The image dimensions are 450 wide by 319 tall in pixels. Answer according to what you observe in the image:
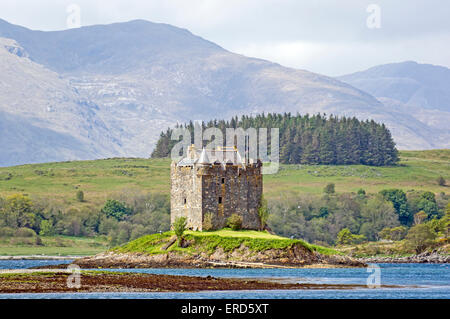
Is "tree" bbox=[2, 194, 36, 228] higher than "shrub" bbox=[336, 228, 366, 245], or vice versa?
"tree" bbox=[2, 194, 36, 228]

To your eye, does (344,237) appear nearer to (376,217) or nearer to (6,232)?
(376,217)

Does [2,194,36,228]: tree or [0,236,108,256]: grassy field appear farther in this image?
[2,194,36,228]: tree

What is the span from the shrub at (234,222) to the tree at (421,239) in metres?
40.2

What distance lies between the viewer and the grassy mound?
98750 millimetres

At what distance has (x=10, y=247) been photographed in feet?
510

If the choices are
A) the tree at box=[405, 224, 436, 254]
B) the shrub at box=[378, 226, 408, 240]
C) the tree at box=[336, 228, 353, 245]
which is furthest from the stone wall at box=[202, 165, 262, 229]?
the shrub at box=[378, 226, 408, 240]

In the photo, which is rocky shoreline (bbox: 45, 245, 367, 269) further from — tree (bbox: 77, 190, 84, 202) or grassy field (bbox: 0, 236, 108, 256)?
tree (bbox: 77, 190, 84, 202)

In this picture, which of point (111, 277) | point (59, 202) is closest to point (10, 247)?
point (59, 202)

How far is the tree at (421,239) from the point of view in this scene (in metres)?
137

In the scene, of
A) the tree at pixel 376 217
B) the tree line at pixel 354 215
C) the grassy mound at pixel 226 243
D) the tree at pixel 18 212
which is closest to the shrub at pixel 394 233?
the tree line at pixel 354 215

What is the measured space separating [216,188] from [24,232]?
68061mm

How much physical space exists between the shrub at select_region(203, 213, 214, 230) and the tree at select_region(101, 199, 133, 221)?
7927cm

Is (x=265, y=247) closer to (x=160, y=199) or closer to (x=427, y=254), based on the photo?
(x=427, y=254)
